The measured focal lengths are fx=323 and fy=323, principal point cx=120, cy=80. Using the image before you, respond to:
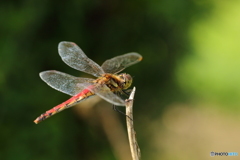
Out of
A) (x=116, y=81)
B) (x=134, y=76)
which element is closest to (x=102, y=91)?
(x=116, y=81)

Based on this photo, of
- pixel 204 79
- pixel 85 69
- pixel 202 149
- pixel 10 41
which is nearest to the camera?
pixel 85 69

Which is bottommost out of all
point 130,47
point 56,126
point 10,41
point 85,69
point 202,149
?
point 202,149

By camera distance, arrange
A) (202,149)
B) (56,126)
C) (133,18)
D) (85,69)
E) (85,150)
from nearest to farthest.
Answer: (85,69), (56,126), (85,150), (133,18), (202,149)

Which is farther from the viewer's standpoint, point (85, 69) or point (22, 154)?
point (22, 154)

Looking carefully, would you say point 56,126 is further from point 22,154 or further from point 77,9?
point 77,9

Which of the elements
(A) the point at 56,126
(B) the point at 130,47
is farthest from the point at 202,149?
(A) the point at 56,126

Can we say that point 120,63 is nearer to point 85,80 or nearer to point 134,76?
point 85,80

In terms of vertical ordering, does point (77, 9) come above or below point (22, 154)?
above
